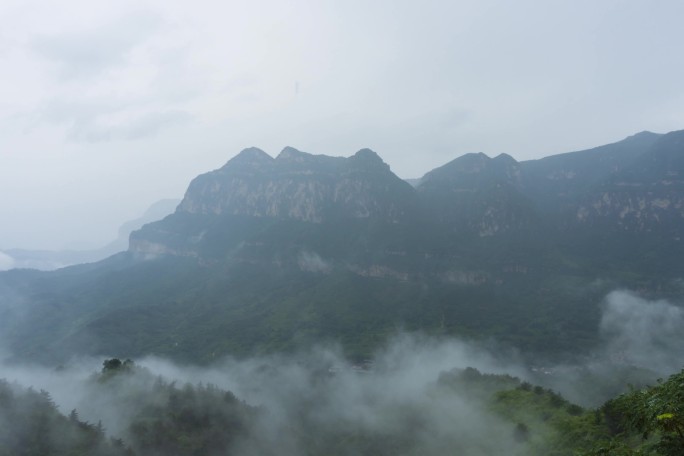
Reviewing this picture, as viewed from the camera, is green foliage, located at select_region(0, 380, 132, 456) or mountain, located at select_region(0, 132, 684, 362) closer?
green foliage, located at select_region(0, 380, 132, 456)

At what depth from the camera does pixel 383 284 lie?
16662 centimetres

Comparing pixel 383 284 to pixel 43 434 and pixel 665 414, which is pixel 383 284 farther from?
pixel 665 414

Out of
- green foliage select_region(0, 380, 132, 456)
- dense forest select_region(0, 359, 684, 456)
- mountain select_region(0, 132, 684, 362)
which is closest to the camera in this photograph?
green foliage select_region(0, 380, 132, 456)

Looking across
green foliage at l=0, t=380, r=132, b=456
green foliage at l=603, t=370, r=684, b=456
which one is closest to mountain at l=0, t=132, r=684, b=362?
green foliage at l=0, t=380, r=132, b=456

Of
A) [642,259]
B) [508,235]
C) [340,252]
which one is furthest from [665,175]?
[340,252]

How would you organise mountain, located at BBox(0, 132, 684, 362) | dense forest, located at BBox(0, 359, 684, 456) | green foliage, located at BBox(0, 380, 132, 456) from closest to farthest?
green foliage, located at BBox(0, 380, 132, 456)
dense forest, located at BBox(0, 359, 684, 456)
mountain, located at BBox(0, 132, 684, 362)

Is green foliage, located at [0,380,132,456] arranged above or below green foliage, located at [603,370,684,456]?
below

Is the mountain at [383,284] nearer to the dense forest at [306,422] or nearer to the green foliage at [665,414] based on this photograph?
the dense forest at [306,422]

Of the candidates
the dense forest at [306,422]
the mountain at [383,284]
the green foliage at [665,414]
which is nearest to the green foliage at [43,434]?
the dense forest at [306,422]

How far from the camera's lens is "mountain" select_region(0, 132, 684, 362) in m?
127

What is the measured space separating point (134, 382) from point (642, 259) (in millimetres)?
160205

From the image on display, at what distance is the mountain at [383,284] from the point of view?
127 m

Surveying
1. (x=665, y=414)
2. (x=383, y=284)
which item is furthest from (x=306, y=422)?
(x=383, y=284)

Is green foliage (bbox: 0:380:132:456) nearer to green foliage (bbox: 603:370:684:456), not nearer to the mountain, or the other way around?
green foliage (bbox: 603:370:684:456)
